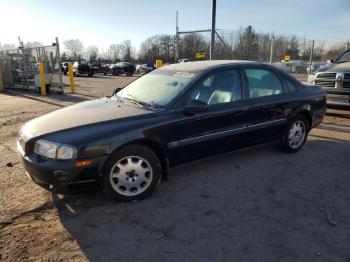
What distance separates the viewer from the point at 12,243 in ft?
9.39

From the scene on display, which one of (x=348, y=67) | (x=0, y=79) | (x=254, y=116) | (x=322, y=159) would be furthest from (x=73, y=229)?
(x=0, y=79)

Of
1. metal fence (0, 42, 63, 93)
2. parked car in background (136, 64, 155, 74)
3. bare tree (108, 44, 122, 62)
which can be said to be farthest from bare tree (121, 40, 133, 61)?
metal fence (0, 42, 63, 93)

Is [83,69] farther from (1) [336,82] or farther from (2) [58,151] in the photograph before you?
(2) [58,151]

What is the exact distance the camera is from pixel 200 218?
10.7 ft

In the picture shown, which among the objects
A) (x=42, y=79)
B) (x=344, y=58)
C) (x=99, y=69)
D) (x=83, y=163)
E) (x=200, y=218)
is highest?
(x=344, y=58)

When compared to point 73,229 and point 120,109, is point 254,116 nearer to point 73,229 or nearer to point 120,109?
point 120,109

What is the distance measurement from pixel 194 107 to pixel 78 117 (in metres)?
1.42

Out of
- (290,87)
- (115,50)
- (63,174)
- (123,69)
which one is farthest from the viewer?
(115,50)

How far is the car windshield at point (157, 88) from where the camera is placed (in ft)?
13.0

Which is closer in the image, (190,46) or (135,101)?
(135,101)

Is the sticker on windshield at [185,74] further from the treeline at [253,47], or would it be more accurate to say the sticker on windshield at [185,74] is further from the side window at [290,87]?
the treeline at [253,47]

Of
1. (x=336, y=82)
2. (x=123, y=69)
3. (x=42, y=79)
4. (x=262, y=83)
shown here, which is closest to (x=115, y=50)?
(x=123, y=69)

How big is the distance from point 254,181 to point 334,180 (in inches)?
43.6

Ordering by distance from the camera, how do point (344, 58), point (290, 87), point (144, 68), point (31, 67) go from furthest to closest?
1. point (144, 68)
2. point (31, 67)
3. point (344, 58)
4. point (290, 87)
